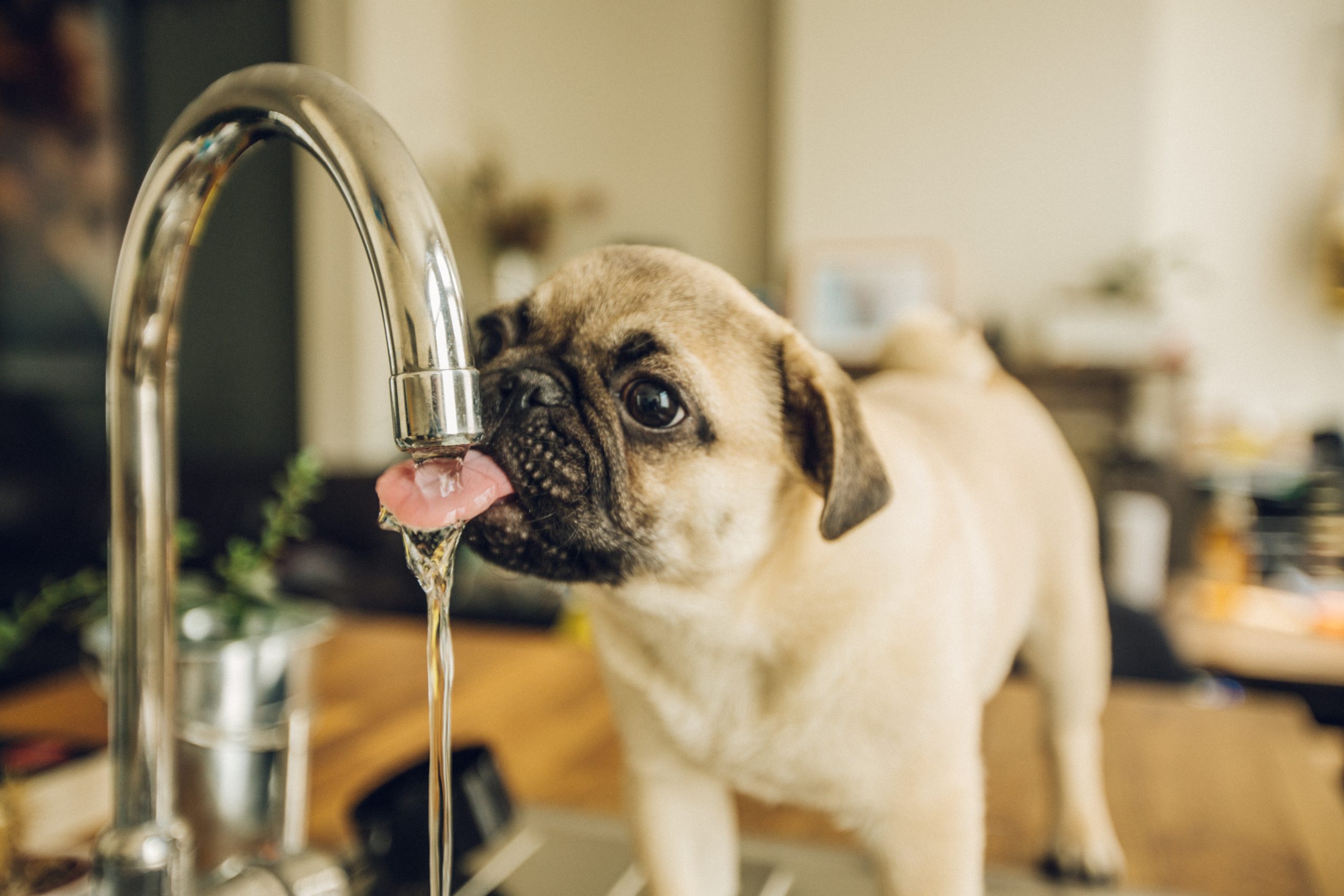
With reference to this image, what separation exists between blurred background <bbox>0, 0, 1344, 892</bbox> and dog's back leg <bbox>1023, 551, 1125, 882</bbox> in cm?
252

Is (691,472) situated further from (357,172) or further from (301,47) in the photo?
(301,47)

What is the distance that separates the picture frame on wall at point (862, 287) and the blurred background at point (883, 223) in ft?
0.04

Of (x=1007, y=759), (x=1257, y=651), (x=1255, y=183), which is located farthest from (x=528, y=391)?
(x=1255, y=183)

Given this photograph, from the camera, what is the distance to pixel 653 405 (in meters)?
0.72

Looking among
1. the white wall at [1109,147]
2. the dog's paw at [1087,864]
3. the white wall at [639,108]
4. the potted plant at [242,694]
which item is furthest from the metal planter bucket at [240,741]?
the white wall at [639,108]

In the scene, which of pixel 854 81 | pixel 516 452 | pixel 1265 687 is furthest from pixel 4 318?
pixel 1265 687

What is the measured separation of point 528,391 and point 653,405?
0.33 ft

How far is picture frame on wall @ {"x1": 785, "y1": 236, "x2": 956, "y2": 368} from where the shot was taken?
166 inches

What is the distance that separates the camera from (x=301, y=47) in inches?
190

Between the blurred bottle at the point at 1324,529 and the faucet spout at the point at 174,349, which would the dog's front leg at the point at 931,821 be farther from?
the blurred bottle at the point at 1324,529

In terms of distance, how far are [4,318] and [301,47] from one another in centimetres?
202

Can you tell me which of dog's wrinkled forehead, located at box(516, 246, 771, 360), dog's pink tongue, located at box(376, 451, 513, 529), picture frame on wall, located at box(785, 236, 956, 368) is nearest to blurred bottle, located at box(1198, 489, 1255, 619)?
picture frame on wall, located at box(785, 236, 956, 368)

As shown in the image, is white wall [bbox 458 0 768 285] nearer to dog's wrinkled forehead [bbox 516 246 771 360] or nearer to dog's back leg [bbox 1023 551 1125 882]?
dog's back leg [bbox 1023 551 1125 882]

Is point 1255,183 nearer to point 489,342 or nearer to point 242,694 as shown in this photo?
point 489,342
